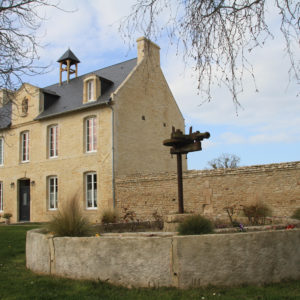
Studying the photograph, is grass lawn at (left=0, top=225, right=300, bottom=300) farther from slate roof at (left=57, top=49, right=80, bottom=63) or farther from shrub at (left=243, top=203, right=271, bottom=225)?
slate roof at (left=57, top=49, right=80, bottom=63)

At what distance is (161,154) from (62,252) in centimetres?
1566

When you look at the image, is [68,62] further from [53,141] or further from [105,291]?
[105,291]

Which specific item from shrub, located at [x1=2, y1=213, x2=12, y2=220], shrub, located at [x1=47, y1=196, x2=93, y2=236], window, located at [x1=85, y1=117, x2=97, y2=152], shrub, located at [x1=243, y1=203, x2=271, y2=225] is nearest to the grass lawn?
shrub, located at [x1=47, y1=196, x2=93, y2=236]

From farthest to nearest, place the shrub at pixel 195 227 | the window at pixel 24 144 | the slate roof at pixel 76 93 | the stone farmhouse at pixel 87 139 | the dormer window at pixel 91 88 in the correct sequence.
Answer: the window at pixel 24 144 → the slate roof at pixel 76 93 → the dormer window at pixel 91 88 → the stone farmhouse at pixel 87 139 → the shrub at pixel 195 227

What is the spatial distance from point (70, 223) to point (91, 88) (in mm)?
14436

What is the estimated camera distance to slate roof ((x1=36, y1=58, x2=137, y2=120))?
19.3 m

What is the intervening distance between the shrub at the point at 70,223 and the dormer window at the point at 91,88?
13.3 metres

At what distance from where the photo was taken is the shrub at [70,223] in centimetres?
602

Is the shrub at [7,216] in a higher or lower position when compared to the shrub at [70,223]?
lower

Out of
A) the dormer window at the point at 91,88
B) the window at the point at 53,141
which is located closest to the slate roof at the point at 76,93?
the dormer window at the point at 91,88

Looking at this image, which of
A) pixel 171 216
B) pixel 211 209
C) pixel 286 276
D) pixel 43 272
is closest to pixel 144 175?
pixel 211 209

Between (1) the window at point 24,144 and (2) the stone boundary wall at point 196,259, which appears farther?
(1) the window at point 24,144

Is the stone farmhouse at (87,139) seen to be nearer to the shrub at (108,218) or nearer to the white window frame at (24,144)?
the white window frame at (24,144)

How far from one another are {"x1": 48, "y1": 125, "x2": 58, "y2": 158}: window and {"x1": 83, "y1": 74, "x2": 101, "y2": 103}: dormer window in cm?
293
